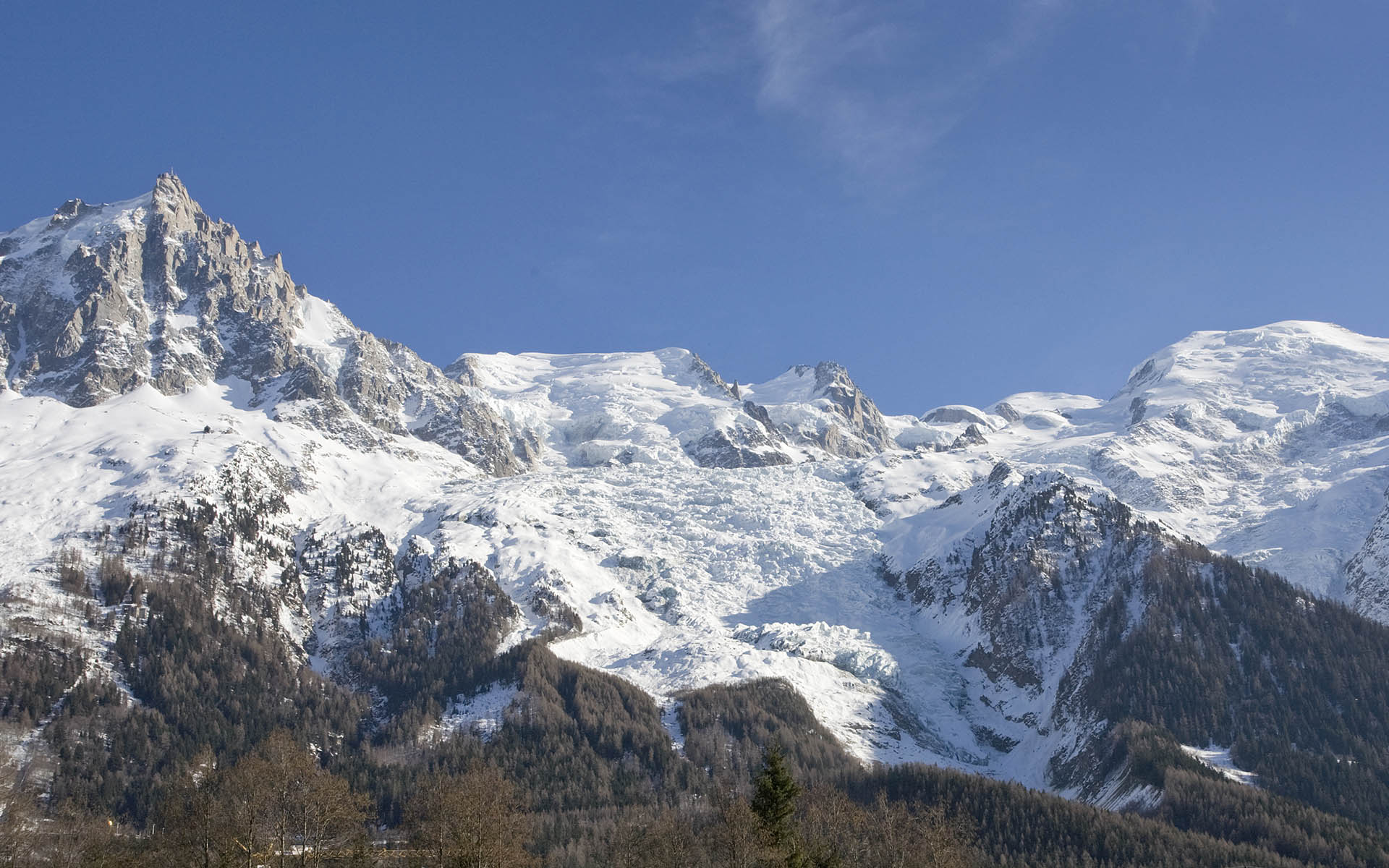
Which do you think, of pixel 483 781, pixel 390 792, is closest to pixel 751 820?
pixel 483 781

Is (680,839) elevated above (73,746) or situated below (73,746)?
below

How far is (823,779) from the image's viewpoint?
647 feet

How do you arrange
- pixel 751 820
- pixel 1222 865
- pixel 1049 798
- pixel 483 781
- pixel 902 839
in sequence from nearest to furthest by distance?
pixel 751 820 → pixel 483 781 → pixel 902 839 → pixel 1222 865 → pixel 1049 798

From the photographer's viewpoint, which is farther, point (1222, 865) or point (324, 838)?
point (1222, 865)

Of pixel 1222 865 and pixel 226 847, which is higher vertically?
pixel 226 847

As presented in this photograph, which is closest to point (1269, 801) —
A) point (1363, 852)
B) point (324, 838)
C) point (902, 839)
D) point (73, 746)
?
point (1363, 852)

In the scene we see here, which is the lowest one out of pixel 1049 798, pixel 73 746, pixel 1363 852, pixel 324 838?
pixel 1363 852

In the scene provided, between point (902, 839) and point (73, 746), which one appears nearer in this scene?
point (902, 839)

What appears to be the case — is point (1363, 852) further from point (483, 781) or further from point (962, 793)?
point (483, 781)

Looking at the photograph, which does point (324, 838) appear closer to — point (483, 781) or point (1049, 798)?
point (483, 781)

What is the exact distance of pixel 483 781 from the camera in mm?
107562

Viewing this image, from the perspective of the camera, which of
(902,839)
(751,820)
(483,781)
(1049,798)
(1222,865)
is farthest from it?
(1049,798)

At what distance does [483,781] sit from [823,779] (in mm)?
102496

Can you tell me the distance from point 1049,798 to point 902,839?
78.5 metres
